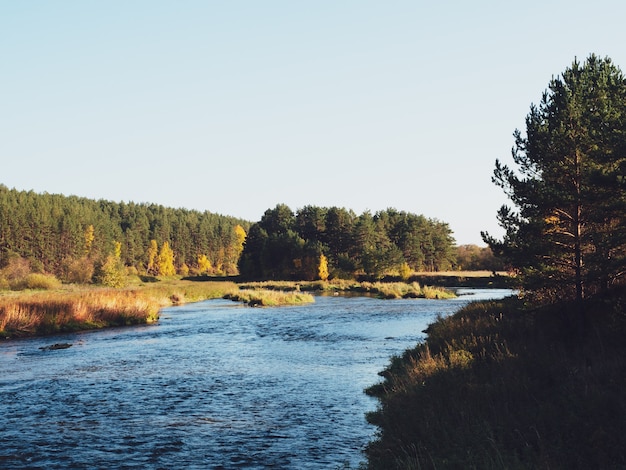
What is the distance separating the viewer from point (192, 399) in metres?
17.5

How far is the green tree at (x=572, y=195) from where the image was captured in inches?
738

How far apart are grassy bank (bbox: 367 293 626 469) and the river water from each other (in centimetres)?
164

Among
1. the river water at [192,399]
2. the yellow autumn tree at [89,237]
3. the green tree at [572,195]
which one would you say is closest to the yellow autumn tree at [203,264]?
the yellow autumn tree at [89,237]

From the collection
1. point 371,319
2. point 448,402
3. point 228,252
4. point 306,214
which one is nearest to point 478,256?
point 306,214

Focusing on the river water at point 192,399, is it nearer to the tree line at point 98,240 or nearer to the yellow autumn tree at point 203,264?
the tree line at point 98,240

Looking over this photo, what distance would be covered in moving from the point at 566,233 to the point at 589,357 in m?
7.26

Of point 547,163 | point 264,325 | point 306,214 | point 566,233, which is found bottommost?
point 264,325

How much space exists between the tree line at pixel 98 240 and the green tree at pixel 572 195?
67560 millimetres

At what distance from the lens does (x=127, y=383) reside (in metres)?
20.0

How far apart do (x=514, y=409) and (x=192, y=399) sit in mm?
10441

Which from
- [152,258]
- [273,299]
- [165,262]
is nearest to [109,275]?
[273,299]

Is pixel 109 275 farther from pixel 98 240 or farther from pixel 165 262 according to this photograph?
pixel 165 262

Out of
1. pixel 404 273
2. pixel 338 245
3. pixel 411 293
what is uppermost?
pixel 338 245

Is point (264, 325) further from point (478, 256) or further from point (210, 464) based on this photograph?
point (478, 256)
